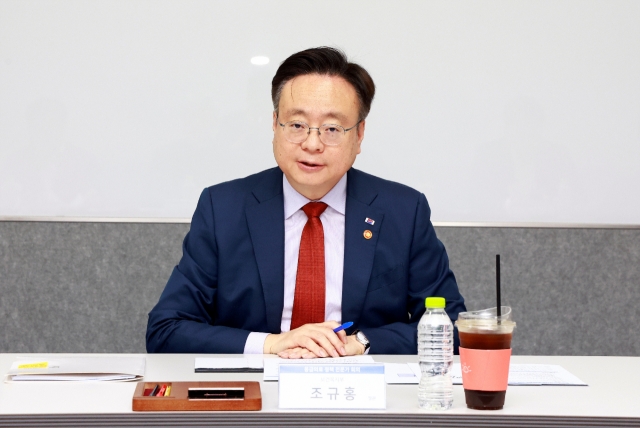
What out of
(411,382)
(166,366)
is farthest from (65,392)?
(411,382)

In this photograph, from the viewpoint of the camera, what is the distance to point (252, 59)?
114 inches

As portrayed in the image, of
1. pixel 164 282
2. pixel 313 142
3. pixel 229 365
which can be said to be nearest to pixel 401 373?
pixel 229 365

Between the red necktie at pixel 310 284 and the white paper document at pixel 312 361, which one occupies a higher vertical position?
the red necktie at pixel 310 284

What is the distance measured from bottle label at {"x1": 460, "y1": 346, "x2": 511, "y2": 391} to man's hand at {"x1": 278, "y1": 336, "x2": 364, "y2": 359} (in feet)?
1.70

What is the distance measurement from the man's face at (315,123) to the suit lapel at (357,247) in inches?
3.9

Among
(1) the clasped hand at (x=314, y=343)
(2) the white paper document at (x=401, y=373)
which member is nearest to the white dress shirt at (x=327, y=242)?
(1) the clasped hand at (x=314, y=343)

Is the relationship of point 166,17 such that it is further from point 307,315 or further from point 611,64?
point 611,64

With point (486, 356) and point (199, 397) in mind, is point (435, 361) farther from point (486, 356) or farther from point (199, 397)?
point (199, 397)

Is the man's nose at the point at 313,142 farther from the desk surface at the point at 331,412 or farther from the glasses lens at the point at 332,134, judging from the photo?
the desk surface at the point at 331,412

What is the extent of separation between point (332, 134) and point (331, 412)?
96cm

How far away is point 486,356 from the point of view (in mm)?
1086

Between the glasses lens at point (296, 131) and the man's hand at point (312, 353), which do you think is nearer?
the man's hand at point (312, 353)

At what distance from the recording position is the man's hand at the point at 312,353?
158 centimetres

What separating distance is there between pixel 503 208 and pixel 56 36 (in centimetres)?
170
